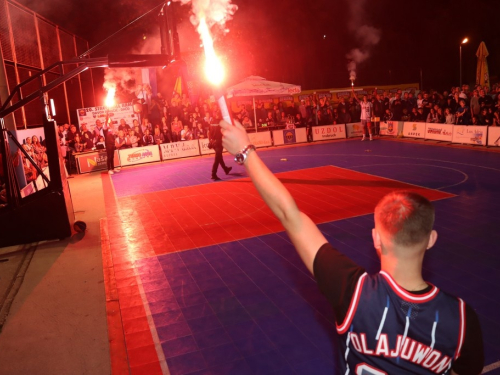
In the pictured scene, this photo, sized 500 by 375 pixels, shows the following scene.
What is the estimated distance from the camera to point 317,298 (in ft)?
22.2

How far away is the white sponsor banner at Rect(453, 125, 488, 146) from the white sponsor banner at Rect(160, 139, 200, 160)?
1319 cm

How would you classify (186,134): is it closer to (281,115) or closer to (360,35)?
(281,115)

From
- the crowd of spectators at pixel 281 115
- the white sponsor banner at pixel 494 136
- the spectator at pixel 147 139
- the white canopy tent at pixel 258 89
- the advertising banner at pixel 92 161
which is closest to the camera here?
the white sponsor banner at pixel 494 136

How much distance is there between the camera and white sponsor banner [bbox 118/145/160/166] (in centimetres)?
2253

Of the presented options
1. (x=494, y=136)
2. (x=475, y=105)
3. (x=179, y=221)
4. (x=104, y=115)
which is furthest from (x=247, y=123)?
(x=179, y=221)

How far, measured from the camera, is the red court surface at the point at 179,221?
6.24 meters

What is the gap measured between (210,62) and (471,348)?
2.18 meters

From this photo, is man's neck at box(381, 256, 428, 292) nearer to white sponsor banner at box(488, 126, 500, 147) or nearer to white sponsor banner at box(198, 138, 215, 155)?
white sponsor banner at box(488, 126, 500, 147)

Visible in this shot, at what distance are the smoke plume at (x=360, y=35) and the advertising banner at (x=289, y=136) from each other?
14686mm

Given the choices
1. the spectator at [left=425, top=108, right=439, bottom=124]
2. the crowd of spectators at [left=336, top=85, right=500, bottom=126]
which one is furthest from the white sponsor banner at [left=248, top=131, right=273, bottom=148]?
the spectator at [left=425, top=108, right=439, bottom=124]

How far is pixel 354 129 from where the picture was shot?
26.7 metres

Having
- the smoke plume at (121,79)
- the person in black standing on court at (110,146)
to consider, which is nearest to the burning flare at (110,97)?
the smoke plume at (121,79)

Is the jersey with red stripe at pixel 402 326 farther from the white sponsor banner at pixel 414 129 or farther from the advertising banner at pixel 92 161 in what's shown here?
the white sponsor banner at pixel 414 129

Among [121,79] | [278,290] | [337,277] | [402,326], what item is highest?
[121,79]
